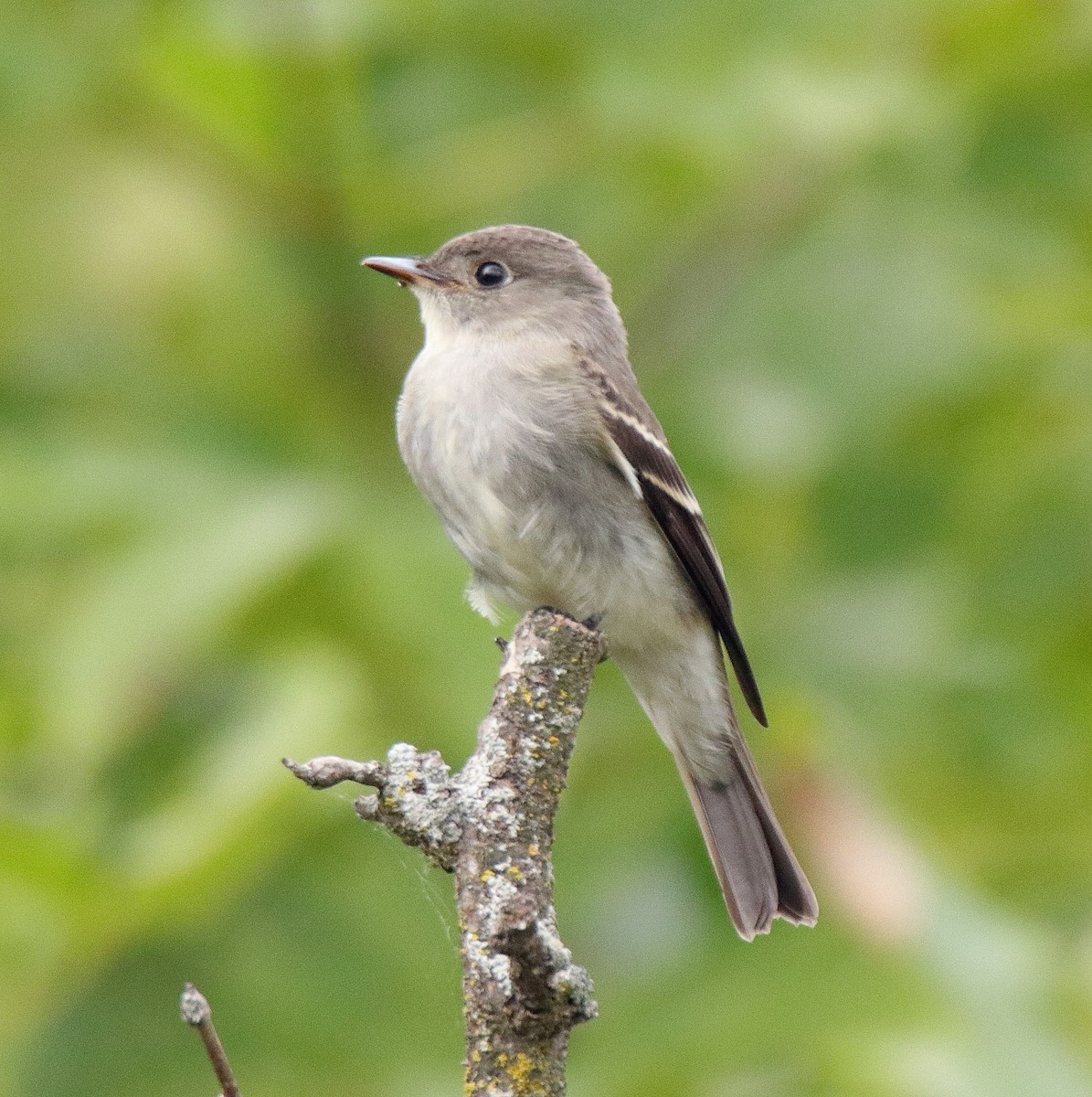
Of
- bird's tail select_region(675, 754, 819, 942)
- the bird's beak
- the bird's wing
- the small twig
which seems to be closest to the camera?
→ the small twig

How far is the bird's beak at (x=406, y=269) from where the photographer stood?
4977 mm

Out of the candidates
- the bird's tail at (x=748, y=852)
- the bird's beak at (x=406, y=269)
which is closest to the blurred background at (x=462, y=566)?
the bird's tail at (x=748, y=852)

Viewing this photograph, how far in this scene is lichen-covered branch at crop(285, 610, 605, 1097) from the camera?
210 cm

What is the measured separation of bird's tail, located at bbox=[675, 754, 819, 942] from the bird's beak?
1.49 metres

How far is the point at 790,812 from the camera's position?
4.48 metres

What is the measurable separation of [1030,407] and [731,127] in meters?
1.52

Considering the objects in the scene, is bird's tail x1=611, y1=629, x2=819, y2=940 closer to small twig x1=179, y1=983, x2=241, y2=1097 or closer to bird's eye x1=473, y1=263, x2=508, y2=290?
bird's eye x1=473, y1=263, x2=508, y2=290

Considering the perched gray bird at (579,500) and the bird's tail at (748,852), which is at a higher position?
the perched gray bird at (579,500)

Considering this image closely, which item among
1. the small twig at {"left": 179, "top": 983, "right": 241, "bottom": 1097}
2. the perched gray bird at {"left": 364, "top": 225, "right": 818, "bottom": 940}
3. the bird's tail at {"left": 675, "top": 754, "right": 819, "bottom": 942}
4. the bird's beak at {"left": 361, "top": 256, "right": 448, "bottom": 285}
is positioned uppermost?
the bird's beak at {"left": 361, "top": 256, "right": 448, "bottom": 285}

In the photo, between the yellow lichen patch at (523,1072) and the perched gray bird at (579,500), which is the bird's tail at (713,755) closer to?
the perched gray bird at (579,500)

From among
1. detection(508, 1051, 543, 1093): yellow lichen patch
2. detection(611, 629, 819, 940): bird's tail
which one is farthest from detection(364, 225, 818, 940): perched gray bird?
detection(508, 1051, 543, 1093): yellow lichen patch

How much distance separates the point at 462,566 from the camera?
4957 millimetres

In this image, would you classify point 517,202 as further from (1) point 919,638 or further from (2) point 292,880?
(2) point 292,880

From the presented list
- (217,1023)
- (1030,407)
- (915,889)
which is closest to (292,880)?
(217,1023)
